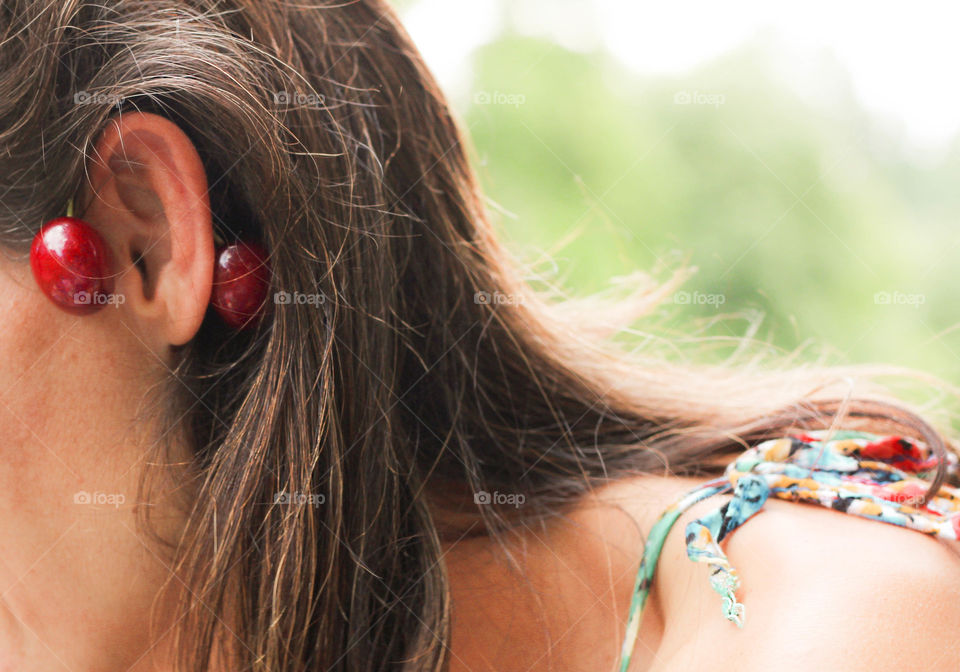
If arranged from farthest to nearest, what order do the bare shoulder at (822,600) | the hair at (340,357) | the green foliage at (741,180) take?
the green foliage at (741,180), the hair at (340,357), the bare shoulder at (822,600)

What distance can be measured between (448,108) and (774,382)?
1.89 feet

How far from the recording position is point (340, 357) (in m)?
0.79

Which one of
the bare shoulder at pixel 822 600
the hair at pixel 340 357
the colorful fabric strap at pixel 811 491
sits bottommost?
the bare shoulder at pixel 822 600

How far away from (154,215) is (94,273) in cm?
8

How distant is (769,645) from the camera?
656 mm

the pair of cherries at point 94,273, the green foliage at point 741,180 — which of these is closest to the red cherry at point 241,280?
the pair of cherries at point 94,273

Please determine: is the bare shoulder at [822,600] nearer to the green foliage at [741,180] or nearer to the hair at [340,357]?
the hair at [340,357]

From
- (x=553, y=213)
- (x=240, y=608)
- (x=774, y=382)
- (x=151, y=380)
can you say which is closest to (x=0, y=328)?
(x=151, y=380)

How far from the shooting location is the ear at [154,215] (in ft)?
2.35

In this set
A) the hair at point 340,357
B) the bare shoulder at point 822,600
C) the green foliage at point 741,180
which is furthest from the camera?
the green foliage at point 741,180

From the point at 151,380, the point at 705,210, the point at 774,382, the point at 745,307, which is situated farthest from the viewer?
the point at 705,210

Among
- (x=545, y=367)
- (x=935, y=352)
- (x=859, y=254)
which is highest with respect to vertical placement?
(x=545, y=367)

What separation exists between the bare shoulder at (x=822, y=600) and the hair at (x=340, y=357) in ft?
0.34

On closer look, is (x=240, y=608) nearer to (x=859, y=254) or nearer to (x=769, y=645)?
(x=769, y=645)
